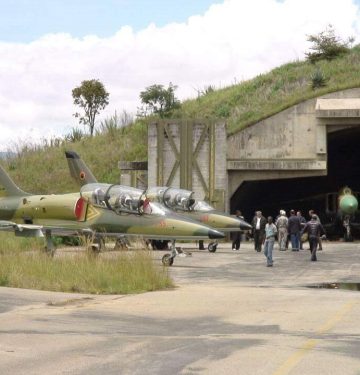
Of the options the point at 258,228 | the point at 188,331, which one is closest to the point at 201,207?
the point at 258,228

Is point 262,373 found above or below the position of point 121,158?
below

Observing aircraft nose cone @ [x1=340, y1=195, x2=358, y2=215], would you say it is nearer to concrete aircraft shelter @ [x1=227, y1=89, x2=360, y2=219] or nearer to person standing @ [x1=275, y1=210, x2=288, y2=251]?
concrete aircraft shelter @ [x1=227, y1=89, x2=360, y2=219]

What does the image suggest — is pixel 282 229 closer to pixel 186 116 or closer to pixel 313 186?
pixel 186 116

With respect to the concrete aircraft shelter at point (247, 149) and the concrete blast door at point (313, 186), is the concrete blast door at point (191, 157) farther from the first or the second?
the concrete blast door at point (313, 186)

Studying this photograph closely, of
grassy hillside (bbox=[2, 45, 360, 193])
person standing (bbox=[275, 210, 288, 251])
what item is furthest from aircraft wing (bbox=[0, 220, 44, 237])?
grassy hillside (bbox=[2, 45, 360, 193])

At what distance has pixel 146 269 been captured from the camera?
54.5ft

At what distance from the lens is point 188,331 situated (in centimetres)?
1060

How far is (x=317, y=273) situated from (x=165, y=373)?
1394cm

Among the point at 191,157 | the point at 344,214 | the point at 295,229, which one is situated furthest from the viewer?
the point at 344,214

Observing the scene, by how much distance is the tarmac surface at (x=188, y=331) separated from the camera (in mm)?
8180

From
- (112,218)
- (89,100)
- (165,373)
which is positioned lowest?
(165,373)

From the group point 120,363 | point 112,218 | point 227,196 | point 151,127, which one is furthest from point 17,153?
point 120,363

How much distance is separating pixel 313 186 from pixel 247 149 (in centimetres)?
912

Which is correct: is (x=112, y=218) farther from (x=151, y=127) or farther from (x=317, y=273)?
(x=151, y=127)
